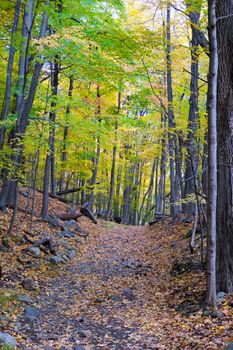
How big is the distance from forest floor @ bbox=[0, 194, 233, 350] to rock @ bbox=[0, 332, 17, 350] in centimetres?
16

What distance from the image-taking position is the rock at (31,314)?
5123 mm

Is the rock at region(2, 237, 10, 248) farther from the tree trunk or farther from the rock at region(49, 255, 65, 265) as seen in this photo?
the tree trunk

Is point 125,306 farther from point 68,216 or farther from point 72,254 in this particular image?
point 68,216

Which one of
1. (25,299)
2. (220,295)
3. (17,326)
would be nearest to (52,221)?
(25,299)

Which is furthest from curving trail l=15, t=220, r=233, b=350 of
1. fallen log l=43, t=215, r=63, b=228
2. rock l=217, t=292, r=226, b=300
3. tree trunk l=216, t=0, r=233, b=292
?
fallen log l=43, t=215, r=63, b=228

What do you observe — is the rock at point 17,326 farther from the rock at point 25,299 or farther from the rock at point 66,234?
the rock at point 66,234

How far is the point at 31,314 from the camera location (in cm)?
528

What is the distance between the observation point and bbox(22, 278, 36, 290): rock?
6.33 meters

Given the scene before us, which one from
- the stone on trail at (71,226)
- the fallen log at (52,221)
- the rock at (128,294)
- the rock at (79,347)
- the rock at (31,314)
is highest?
the fallen log at (52,221)

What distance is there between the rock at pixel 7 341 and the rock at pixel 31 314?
0.97m

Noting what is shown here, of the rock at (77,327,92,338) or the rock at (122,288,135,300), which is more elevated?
the rock at (77,327,92,338)

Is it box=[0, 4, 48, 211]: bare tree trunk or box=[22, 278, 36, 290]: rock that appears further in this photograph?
box=[0, 4, 48, 211]: bare tree trunk

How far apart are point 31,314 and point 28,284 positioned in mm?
1192

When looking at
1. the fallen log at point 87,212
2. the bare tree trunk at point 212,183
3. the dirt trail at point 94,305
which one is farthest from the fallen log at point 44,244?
the fallen log at point 87,212
